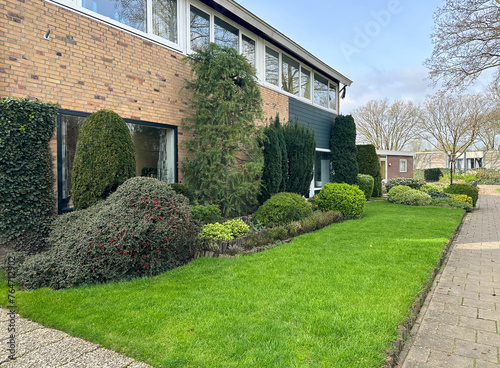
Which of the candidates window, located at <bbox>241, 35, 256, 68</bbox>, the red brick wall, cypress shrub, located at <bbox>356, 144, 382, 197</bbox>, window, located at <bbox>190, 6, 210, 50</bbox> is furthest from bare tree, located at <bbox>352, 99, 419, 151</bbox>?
the red brick wall

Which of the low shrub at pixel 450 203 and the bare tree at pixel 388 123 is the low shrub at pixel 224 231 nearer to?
the low shrub at pixel 450 203

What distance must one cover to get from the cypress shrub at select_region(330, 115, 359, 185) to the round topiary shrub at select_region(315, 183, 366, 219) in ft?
15.2

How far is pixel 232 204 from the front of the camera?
710cm

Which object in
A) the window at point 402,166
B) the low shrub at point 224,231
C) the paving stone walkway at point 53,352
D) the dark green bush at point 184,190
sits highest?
the window at point 402,166

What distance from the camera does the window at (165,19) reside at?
6.77m

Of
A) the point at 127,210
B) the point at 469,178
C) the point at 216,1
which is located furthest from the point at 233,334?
the point at 469,178

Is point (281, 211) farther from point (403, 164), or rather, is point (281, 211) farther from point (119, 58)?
point (403, 164)

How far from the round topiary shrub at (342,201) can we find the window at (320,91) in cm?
572

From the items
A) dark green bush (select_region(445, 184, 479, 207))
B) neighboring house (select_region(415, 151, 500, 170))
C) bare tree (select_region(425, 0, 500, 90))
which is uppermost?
bare tree (select_region(425, 0, 500, 90))

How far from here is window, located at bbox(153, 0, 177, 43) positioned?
266 inches

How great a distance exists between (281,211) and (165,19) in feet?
16.7

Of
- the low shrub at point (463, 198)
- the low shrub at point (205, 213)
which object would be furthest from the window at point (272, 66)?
the low shrub at point (463, 198)

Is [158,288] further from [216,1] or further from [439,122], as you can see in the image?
[439,122]

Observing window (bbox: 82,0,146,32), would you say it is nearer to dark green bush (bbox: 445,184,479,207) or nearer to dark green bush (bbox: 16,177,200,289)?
dark green bush (bbox: 16,177,200,289)
